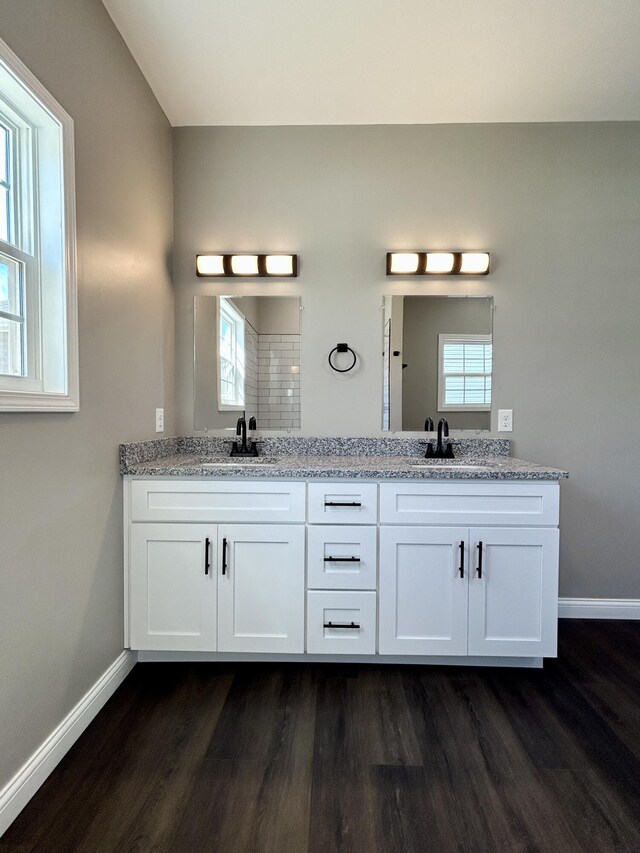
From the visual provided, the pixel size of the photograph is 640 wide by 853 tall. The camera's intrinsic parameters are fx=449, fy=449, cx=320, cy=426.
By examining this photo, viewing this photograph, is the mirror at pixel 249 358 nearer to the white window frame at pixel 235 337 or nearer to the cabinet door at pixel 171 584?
the white window frame at pixel 235 337

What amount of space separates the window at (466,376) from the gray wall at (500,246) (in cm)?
8

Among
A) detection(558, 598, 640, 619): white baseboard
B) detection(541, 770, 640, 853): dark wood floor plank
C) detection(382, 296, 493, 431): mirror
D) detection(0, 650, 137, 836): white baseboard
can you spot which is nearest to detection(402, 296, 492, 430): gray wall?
detection(382, 296, 493, 431): mirror

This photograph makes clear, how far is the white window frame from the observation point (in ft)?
8.08

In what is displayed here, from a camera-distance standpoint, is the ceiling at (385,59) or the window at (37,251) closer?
the window at (37,251)

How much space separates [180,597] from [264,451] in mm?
856

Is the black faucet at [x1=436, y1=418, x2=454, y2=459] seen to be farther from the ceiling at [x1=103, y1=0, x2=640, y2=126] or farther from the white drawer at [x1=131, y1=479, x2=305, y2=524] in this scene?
the ceiling at [x1=103, y1=0, x2=640, y2=126]

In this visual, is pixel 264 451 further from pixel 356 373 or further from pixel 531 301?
pixel 531 301

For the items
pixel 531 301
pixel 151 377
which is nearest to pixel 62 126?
pixel 151 377

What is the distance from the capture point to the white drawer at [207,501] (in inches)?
75.4

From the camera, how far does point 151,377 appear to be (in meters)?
2.19

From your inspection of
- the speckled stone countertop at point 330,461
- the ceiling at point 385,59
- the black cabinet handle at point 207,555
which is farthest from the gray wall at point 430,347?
the black cabinet handle at point 207,555

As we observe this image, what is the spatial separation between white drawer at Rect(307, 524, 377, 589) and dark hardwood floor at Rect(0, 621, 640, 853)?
0.40 m

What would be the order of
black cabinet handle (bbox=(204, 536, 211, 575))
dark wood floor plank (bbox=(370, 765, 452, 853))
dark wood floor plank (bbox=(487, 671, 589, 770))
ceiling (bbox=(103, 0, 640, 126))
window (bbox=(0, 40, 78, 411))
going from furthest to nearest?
black cabinet handle (bbox=(204, 536, 211, 575)) < ceiling (bbox=(103, 0, 640, 126)) < dark wood floor plank (bbox=(487, 671, 589, 770)) < window (bbox=(0, 40, 78, 411)) < dark wood floor plank (bbox=(370, 765, 452, 853))

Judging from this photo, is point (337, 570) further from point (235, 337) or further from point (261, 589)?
point (235, 337)
